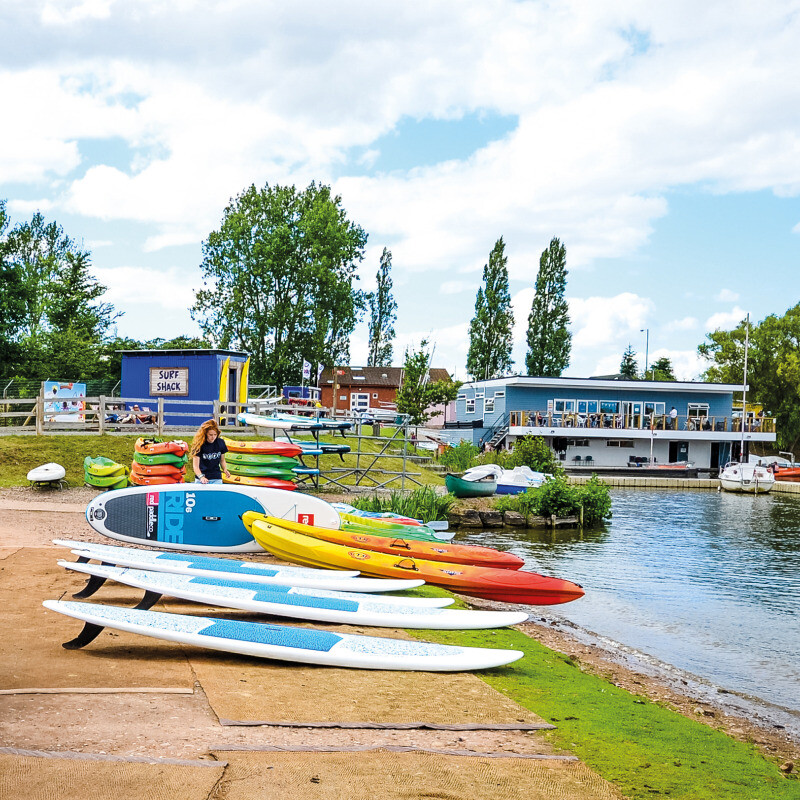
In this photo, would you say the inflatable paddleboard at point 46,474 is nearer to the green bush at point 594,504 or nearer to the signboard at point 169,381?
the signboard at point 169,381

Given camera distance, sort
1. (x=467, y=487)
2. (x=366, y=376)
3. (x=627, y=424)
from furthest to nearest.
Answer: (x=366, y=376)
(x=627, y=424)
(x=467, y=487)

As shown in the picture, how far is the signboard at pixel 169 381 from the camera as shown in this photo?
1228 inches

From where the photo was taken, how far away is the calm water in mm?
10555

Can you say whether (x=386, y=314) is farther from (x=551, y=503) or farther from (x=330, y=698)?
(x=330, y=698)

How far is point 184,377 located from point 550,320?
40479 mm

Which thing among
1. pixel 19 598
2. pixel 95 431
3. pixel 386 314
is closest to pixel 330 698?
pixel 19 598

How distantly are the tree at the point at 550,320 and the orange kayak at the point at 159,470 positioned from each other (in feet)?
163

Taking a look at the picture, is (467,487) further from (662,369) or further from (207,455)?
(662,369)

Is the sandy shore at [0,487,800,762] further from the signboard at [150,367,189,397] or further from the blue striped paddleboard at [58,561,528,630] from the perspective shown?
the signboard at [150,367,189,397]

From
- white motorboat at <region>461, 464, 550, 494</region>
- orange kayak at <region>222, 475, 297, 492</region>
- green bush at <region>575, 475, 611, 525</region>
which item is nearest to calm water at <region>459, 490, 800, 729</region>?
green bush at <region>575, 475, 611, 525</region>

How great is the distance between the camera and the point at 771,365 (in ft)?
200

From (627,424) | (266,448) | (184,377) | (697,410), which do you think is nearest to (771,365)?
(697,410)

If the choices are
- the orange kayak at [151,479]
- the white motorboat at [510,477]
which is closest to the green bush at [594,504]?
the white motorboat at [510,477]

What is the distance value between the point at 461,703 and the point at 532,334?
202 ft
